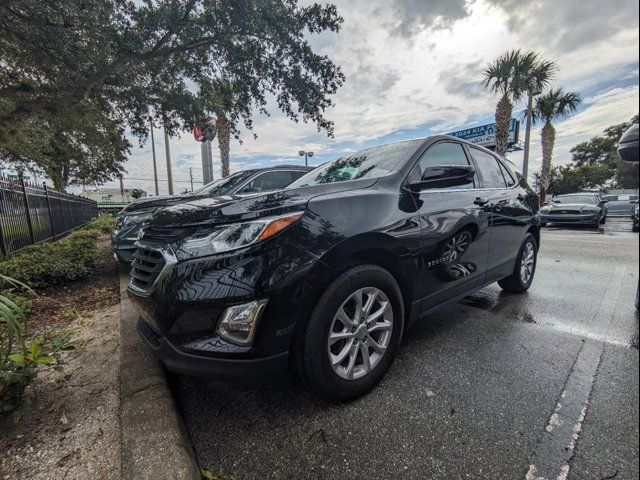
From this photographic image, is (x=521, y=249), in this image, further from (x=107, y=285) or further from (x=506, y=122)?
(x=506, y=122)

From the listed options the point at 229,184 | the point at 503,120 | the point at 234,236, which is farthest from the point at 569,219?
the point at 503,120

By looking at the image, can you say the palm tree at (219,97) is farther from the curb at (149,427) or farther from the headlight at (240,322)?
the headlight at (240,322)

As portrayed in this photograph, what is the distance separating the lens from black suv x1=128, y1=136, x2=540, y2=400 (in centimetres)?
169

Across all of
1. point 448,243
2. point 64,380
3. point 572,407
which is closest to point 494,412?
point 572,407

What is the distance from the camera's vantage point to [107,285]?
4.69 meters

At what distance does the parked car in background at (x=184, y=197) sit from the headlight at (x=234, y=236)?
2.36 meters

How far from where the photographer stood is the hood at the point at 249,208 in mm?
1870

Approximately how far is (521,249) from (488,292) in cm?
71

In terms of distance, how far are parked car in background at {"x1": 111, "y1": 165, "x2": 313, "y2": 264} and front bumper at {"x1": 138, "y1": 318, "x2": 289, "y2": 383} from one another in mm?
2648

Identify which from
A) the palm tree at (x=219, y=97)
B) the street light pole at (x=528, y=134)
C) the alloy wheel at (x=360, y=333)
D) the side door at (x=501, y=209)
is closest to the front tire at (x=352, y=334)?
the alloy wheel at (x=360, y=333)

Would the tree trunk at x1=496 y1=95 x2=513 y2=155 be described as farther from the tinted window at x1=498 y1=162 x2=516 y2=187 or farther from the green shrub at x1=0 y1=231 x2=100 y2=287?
the green shrub at x1=0 y1=231 x2=100 y2=287

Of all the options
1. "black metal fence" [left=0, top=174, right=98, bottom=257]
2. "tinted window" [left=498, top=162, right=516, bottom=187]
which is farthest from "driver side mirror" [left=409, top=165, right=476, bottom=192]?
"black metal fence" [left=0, top=174, right=98, bottom=257]

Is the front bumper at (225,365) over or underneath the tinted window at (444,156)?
underneath

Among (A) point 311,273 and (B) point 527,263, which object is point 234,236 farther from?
(B) point 527,263
